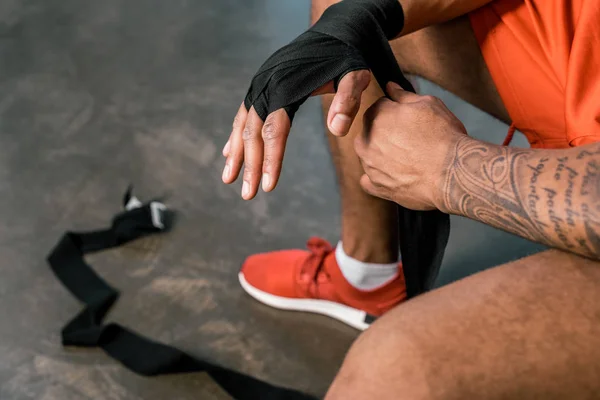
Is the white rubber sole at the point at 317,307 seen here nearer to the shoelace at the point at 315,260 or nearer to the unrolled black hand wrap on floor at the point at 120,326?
the shoelace at the point at 315,260

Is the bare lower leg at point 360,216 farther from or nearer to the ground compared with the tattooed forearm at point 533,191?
nearer to the ground

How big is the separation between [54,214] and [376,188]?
0.82 m

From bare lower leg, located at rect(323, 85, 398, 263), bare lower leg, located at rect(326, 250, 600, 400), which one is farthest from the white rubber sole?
bare lower leg, located at rect(326, 250, 600, 400)

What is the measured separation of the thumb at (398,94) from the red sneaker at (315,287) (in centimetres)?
38

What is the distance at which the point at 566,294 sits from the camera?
0.62 m

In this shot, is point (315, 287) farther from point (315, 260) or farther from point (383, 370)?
point (383, 370)

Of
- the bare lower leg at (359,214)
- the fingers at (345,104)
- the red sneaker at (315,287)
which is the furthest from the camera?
the red sneaker at (315,287)

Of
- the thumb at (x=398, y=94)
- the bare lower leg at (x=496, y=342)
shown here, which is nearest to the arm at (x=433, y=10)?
the thumb at (x=398, y=94)

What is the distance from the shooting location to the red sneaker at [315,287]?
42.6 inches

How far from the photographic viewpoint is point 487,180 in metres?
0.66

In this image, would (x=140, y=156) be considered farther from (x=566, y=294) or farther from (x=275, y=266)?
(x=566, y=294)

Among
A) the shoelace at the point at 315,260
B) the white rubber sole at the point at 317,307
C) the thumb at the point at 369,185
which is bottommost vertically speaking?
the white rubber sole at the point at 317,307

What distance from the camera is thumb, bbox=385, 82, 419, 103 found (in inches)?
30.3

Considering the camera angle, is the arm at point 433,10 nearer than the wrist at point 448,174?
No
